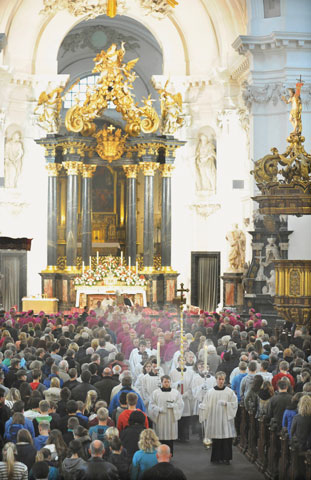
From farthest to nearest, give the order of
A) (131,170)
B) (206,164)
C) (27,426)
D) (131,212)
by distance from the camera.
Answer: (206,164) < (131,170) < (131,212) < (27,426)

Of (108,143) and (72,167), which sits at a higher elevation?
(108,143)

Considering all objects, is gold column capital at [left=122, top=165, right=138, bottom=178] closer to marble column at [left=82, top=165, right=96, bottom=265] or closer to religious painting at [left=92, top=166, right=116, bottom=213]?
marble column at [left=82, top=165, right=96, bottom=265]

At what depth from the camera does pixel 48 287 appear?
2997cm

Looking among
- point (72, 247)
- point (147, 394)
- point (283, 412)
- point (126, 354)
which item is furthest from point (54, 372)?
point (72, 247)

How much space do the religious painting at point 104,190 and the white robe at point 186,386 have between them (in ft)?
75.3

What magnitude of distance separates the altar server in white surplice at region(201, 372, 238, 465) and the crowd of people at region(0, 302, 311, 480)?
1 cm

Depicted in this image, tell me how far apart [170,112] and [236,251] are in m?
5.71

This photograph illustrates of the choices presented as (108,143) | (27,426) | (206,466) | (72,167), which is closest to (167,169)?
(108,143)

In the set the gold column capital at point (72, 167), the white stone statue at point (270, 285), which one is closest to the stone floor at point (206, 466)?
the white stone statue at point (270, 285)

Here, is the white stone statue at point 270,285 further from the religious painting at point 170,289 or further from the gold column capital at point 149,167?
the gold column capital at point 149,167

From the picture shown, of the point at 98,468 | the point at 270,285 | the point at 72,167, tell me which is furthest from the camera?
the point at 72,167

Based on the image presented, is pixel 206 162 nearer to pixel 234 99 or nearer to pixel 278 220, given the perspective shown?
pixel 234 99

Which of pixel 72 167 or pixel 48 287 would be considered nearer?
pixel 48 287

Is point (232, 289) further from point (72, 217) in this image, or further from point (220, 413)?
point (220, 413)
